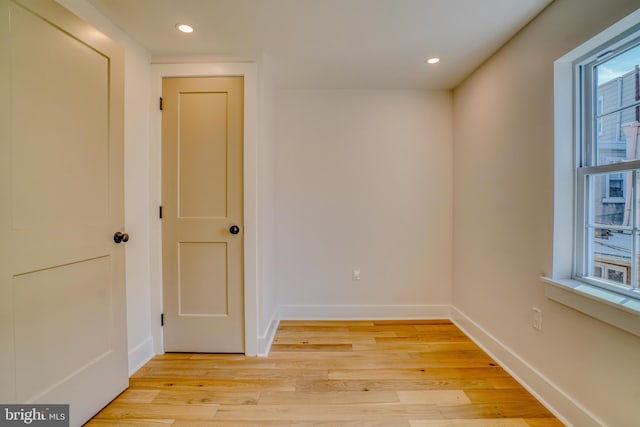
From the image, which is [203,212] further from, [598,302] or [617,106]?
[617,106]

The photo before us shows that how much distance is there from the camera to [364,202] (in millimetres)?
2838

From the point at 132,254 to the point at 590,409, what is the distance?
2816mm

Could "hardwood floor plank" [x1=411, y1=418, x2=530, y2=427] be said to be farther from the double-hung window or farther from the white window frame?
→ the double-hung window

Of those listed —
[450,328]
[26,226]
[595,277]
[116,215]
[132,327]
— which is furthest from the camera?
[450,328]

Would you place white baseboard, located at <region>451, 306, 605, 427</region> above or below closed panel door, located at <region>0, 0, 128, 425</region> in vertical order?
below

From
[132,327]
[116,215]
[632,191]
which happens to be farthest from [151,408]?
[632,191]

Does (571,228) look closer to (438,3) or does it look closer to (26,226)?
(438,3)

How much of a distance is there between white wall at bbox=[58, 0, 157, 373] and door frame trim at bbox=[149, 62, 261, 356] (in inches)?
1.6

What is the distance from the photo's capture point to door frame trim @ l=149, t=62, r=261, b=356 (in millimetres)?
2133

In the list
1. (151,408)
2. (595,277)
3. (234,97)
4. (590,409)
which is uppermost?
(234,97)

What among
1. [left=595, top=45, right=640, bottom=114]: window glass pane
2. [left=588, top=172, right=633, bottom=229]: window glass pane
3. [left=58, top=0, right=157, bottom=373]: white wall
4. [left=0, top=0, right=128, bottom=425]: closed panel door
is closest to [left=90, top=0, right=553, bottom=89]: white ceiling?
[left=58, top=0, right=157, bottom=373]: white wall

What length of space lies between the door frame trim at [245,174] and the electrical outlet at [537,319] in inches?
73.2

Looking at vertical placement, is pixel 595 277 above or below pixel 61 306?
above

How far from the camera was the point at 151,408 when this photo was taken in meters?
1.60
